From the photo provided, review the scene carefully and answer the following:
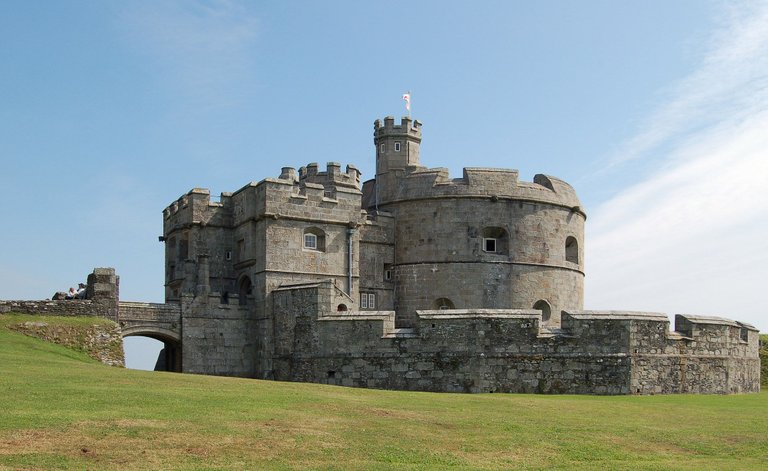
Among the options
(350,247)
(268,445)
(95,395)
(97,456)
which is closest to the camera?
(97,456)

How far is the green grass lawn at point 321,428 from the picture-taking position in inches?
609

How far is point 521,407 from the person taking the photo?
24062 millimetres

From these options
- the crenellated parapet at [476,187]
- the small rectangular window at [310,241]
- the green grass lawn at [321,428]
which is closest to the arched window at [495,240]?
the crenellated parapet at [476,187]

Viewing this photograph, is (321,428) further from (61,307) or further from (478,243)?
(478,243)

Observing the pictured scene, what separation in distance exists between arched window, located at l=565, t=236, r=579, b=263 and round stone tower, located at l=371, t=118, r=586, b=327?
1180 mm

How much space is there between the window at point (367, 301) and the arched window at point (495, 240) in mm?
5902

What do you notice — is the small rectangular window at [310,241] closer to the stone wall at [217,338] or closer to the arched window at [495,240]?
the stone wall at [217,338]

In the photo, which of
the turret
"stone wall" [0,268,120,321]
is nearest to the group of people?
"stone wall" [0,268,120,321]

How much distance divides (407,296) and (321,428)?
1029 inches

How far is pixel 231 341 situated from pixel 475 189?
538 inches

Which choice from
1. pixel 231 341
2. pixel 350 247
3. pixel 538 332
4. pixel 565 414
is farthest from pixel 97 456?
pixel 350 247

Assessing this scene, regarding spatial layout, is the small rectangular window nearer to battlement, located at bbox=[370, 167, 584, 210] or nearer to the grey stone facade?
the grey stone facade

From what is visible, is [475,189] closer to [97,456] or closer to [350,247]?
[350,247]

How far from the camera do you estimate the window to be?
143ft
